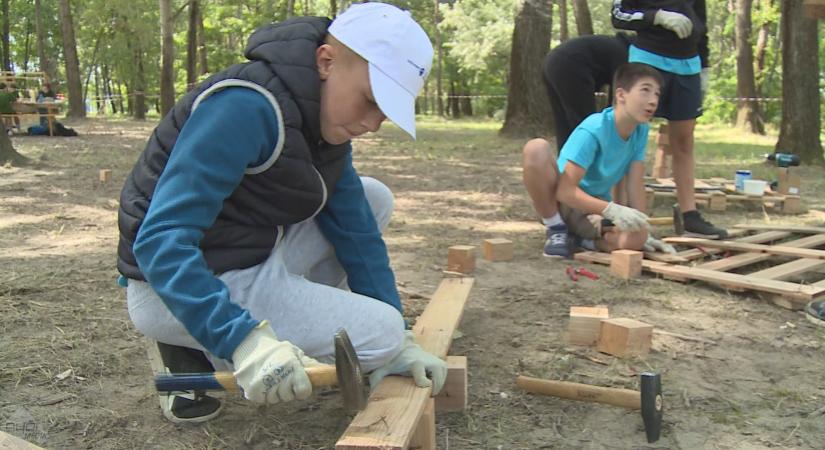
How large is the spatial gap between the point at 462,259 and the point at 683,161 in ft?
6.08

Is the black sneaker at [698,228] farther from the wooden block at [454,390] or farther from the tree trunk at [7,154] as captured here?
the tree trunk at [7,154]

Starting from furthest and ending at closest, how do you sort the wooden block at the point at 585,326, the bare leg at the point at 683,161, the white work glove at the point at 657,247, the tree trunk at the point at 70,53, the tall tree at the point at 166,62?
the tree trunk at the point at 70,53 < the tall tree at the point at 166,62 < the bare leg at the point at 683,161 < the white work glove at the point at 657,247 < the wooden block at the point at 585,326

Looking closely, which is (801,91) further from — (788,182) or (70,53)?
(70,53)

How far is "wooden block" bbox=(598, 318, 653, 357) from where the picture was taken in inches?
103

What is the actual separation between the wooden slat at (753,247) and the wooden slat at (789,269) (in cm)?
5

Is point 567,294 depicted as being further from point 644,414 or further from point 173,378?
point 173,378

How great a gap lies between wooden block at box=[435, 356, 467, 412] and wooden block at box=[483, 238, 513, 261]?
6.21 ft

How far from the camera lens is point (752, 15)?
56.0 ft

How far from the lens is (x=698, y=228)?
443 centimetres

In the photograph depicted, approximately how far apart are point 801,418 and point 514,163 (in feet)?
22.9

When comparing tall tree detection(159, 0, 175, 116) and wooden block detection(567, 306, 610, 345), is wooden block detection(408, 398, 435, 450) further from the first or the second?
tall tree detection(159, 0, 175, 116)

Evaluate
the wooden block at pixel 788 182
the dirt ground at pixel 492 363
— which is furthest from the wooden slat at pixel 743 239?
the wooden block at pixel 788 182

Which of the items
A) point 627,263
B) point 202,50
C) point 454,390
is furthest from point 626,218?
point 202,50

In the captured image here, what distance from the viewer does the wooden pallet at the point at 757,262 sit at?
332 centimetres
